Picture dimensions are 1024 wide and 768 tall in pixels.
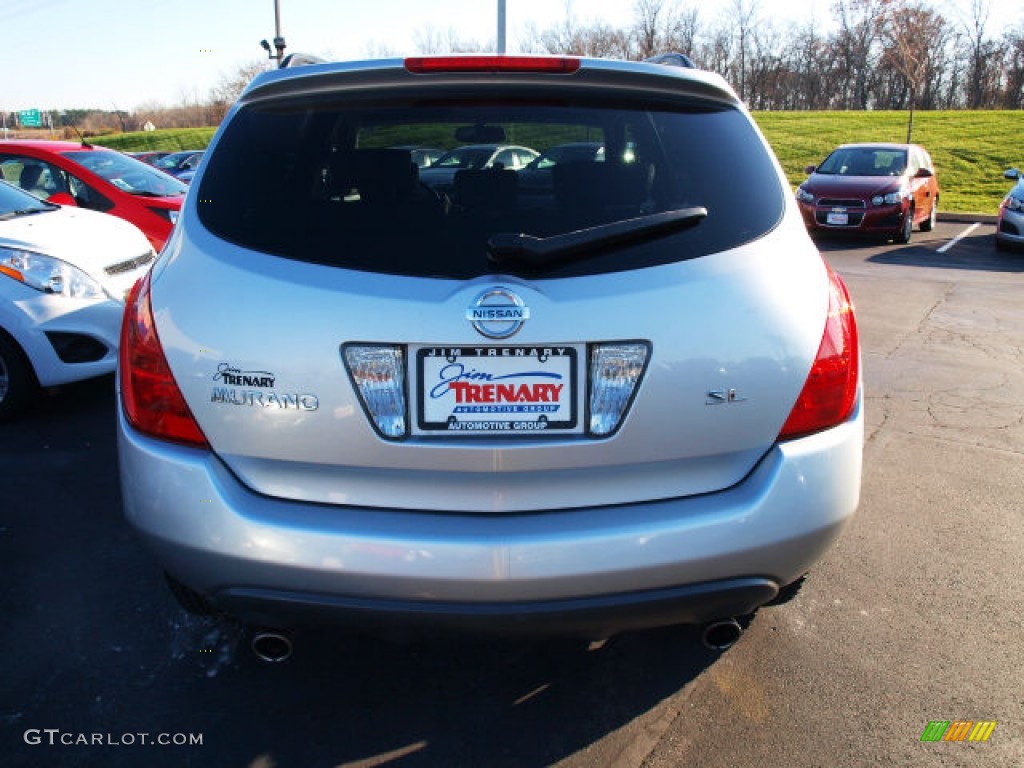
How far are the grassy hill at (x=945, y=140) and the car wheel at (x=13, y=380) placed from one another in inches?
737

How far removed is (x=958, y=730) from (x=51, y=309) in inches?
190

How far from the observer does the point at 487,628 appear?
193 centimetres

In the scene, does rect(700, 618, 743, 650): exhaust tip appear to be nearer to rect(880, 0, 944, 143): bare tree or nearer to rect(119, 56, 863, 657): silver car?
rect(119, 56, 863, 657): silver car

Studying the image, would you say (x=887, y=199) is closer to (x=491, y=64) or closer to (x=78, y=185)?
(x=78, y=185)

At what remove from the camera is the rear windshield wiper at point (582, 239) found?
1896mm

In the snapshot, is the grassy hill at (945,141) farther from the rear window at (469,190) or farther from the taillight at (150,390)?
the taillight at (150,390)

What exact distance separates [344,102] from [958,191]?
2317cm

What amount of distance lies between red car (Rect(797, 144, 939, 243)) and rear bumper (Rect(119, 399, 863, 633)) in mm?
12164

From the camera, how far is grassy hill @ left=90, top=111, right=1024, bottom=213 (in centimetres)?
2169

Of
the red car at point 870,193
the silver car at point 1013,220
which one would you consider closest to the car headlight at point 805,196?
the red car at point 870,193

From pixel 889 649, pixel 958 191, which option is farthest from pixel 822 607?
pixel 958 191

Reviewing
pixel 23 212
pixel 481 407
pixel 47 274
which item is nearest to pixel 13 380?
pixel 47 274

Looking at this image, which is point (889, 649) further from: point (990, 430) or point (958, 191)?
point (958, 191)

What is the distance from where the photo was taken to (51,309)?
4.83m
